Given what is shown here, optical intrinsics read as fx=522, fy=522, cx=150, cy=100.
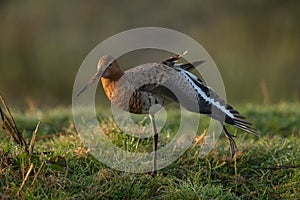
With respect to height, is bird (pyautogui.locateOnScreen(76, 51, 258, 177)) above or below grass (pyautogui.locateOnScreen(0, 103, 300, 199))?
above

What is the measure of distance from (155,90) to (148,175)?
0.69 m

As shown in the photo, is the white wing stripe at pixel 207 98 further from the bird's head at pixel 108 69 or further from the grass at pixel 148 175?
the bird's head at pixel 108 69

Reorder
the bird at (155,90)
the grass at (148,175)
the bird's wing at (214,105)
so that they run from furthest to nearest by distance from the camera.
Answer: the bird's wing at (214,105) < the bird at (155,90) < the grass at (148,175)

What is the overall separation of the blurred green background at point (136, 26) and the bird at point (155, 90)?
241 inches

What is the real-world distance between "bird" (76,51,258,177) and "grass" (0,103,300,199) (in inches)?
8.4

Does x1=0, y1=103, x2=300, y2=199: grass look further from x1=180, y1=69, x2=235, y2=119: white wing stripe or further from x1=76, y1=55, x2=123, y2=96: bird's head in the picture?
x1=76, y1=55, x2=123, y2=96: bird's head

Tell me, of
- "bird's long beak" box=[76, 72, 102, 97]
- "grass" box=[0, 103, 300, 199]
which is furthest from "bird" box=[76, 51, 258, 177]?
"grass" box=[0, 103, 300, 199]

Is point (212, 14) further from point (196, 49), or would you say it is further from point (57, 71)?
point (57, 71)

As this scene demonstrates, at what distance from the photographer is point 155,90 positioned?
14.0 feet

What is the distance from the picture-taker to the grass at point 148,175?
149 inches

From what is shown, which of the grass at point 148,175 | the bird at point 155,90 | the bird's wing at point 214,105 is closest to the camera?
the grass at point 148,175

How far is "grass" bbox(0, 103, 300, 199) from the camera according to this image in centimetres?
378

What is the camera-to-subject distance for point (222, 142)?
5344 mm

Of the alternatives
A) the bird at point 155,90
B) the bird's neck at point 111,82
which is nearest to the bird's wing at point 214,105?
the bird at point 155,90
